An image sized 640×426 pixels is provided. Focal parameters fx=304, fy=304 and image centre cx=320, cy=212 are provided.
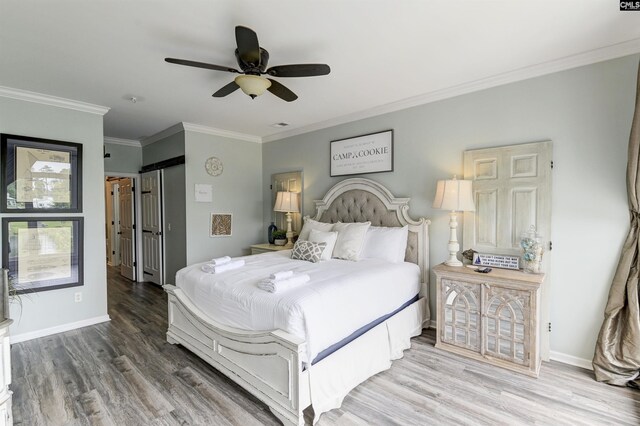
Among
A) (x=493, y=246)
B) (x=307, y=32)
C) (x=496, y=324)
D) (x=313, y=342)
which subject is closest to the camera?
(x=313, y=342)

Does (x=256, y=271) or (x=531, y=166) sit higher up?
(x=531, y=166)

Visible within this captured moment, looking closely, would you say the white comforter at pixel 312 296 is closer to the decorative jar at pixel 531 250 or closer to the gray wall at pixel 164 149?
the decorative jar at pixel 531 250

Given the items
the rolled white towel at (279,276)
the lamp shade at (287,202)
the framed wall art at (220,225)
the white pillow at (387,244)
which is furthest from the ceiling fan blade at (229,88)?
the framed wall art at (220,225)

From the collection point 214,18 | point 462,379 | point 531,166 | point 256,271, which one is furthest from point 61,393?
point 531,166

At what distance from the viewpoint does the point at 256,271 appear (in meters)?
2.88

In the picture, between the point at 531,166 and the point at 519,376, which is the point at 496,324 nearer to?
the point at 519,376

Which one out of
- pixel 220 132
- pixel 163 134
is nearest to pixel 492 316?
pixel 220 132

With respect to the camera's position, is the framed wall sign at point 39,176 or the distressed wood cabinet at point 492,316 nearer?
the distressed wood cabinet at point 492,316

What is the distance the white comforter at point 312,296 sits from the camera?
2.06m

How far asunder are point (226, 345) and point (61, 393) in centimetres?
132

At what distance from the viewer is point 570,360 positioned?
271cm

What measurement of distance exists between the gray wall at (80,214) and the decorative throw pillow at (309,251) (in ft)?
8.33

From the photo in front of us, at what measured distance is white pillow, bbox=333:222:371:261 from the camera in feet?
11.3

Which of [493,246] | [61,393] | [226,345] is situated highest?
[493,246]
